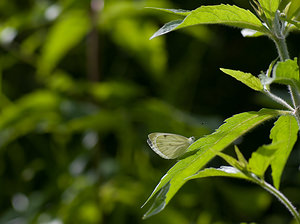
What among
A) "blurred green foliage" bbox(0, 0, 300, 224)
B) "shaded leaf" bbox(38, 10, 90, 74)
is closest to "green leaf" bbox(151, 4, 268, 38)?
"blurred green foliage" bbox(0, 0, 300, 224)

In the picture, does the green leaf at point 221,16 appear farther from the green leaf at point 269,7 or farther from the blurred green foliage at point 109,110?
the blurred green foliage at point 109,110

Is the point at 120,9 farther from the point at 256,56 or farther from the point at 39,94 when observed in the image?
the point at 256,56

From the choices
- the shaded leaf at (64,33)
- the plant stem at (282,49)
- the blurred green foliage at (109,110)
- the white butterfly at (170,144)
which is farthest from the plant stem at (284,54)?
the shaded leaf at (64,33)

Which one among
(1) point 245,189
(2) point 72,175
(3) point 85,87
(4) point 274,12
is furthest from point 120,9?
(4) point 274,12

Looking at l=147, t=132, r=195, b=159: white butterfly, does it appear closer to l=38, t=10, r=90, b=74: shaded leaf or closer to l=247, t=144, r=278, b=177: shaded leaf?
l=247, t=144, r=278, b=177: shaded leaf

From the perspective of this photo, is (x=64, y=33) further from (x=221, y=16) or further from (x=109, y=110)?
(x=221, y=16)
